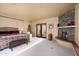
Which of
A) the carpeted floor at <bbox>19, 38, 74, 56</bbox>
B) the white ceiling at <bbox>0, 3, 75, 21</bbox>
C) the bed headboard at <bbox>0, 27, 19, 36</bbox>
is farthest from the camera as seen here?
the bed headboard at <bbox>0, 27, 19, 36</bbox>

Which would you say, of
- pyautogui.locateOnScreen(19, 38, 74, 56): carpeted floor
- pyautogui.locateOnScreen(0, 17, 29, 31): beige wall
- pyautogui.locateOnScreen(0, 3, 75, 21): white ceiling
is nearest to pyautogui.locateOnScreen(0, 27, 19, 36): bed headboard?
pyautogui.locateOnScreen(0, 17, 29, 31): beige wall

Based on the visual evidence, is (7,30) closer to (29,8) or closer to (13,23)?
(13,23)

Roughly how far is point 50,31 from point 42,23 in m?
1.12

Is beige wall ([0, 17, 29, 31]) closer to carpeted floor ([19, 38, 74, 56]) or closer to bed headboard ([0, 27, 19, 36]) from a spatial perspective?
bed headboard ([0, 27, 19, 36])

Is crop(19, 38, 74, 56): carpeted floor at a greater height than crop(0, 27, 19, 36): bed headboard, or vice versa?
crop(0, 27, 19, 36): bed headboard

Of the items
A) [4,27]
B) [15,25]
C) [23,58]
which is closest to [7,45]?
[4,27]

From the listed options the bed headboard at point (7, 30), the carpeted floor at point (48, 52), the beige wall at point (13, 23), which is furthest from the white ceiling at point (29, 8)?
the carpeted floor at point (48, 52)

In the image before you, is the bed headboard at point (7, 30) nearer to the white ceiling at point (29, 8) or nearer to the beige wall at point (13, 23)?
the beige wall at point (13, 23)

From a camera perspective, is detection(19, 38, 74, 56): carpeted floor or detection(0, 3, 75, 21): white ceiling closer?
detection(19, 38, 74, 56): carpeted floor

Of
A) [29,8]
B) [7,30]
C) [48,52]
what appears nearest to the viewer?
[48,52]

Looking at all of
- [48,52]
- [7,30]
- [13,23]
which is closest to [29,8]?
[13,23]

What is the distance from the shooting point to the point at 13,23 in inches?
194

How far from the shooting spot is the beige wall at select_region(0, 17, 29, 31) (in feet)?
14.5

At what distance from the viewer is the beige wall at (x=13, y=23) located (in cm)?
442
